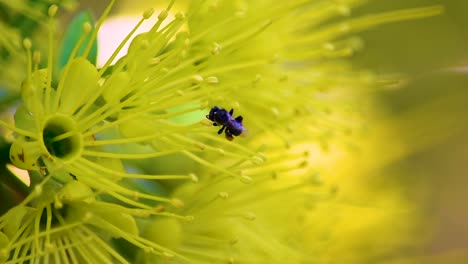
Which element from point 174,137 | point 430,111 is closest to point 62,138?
point 174,137

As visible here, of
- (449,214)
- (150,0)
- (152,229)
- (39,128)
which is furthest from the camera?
(449,214)

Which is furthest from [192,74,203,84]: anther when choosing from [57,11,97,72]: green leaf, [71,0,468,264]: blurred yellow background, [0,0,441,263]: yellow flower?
[71,0,468,264]: blurred yellow background

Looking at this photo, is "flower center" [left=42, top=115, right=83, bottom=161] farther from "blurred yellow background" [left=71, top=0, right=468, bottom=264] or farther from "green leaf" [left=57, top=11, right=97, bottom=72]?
"blurred yellow background" [left=71, top=0, right=468, bottom=264]

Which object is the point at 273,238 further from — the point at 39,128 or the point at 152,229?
the point at 39,128

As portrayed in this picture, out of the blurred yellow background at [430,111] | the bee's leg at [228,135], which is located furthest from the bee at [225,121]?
the blurred yellow background at [430,111]

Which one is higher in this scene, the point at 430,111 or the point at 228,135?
the point at 430,111

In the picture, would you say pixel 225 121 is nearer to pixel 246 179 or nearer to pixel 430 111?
pixel 246 179

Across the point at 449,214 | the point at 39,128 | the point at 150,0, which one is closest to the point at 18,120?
the point at 39,128

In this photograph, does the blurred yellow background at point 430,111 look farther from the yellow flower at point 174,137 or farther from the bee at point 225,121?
the bee at point 225,121
